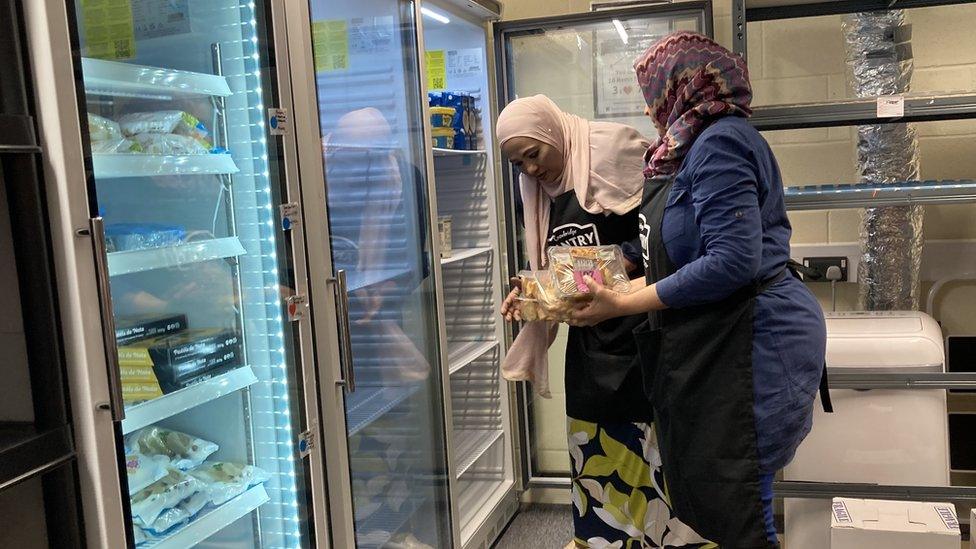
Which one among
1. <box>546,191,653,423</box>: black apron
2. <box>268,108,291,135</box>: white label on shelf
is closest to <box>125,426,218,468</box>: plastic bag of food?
<box>268,108,291,135</box>: white label on shelf

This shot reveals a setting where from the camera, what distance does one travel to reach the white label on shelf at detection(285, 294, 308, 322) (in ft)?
6.30

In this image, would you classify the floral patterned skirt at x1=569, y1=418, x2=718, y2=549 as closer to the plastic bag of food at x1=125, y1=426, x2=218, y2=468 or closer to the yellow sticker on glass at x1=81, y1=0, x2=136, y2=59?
the plastic bag of food at x1=125, y1=426, x2=218, y2=468

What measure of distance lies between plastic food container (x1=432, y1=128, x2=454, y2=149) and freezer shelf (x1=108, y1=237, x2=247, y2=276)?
1362mm

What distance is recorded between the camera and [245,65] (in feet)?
6.24

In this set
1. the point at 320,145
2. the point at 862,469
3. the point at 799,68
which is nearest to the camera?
the point at 320,145

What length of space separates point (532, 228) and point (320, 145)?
80 cm

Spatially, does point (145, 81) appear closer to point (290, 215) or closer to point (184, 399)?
point (290, 215)

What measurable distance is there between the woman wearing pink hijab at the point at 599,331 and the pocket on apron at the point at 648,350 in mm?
226

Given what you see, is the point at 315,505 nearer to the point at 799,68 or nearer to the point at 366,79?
the point at 366,79

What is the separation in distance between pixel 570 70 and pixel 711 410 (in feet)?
7.31

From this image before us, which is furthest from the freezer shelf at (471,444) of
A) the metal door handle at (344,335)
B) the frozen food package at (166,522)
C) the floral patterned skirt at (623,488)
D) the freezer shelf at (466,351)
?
the frozen food package at (166,522)

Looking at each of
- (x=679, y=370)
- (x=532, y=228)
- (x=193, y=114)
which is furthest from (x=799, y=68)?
(x=193, y=114)

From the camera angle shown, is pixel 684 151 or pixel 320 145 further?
pixel 320 145

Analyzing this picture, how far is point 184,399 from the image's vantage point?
1.68 meters
